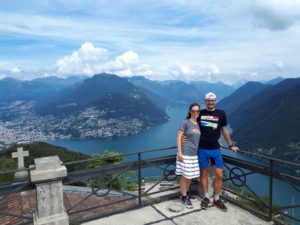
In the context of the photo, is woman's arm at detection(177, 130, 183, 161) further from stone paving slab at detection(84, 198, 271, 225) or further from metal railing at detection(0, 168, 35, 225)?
metal railing at detection(0, 168, 35, 225)

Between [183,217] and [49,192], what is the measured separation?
8.23 feet

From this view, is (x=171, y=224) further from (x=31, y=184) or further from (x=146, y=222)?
(x=31, y=184)

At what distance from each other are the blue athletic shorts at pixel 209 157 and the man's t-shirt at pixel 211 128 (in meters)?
0.08

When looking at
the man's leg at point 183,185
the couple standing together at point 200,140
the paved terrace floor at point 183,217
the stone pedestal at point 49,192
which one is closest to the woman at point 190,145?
the couple standing together at point 200,140

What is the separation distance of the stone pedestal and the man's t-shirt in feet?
8.61

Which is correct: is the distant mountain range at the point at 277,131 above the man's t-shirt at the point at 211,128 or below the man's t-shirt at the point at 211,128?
below

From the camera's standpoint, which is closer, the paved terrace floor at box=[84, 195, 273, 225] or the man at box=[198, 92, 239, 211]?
the paved terrace floor at box=[84, 195, 273, 225]

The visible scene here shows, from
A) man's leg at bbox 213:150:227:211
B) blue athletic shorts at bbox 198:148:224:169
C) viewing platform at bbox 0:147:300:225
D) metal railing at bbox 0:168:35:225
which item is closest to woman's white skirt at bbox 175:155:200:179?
blue athletic shorts at bbox 198:148:224:169

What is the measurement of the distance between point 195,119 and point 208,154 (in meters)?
0.71

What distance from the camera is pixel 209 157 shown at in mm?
6000

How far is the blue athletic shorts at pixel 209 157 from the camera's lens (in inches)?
233

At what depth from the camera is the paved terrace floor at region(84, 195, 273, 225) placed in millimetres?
5641

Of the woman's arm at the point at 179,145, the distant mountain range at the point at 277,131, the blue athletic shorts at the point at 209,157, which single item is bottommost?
the distant mountain range at the point at 277,131

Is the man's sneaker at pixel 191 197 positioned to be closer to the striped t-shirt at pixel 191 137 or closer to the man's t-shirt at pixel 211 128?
the striped t-shirt at pixel 191 137
